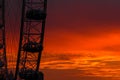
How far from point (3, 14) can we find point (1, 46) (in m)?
6.31

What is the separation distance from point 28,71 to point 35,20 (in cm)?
571

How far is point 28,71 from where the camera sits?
82062mm

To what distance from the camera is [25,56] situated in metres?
84.3

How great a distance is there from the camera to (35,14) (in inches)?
3071

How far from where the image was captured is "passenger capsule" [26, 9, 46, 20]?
77.9 metres

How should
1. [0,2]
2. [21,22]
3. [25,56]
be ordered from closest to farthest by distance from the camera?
1. [21,22]
2. [25,56]
3. [0,2]

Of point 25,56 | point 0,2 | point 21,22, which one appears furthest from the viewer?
point 0,2

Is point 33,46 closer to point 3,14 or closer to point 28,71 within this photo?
point 28,71

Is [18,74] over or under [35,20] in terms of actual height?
under

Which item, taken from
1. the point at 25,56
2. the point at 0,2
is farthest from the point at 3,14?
the point at 25,56

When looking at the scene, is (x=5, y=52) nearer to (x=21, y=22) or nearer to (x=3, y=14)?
(x=3, y=14)

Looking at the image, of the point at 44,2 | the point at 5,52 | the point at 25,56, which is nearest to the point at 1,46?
the point at 5,52

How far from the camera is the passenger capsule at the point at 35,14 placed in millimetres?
77900

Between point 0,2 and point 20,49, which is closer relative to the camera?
point 20,49
